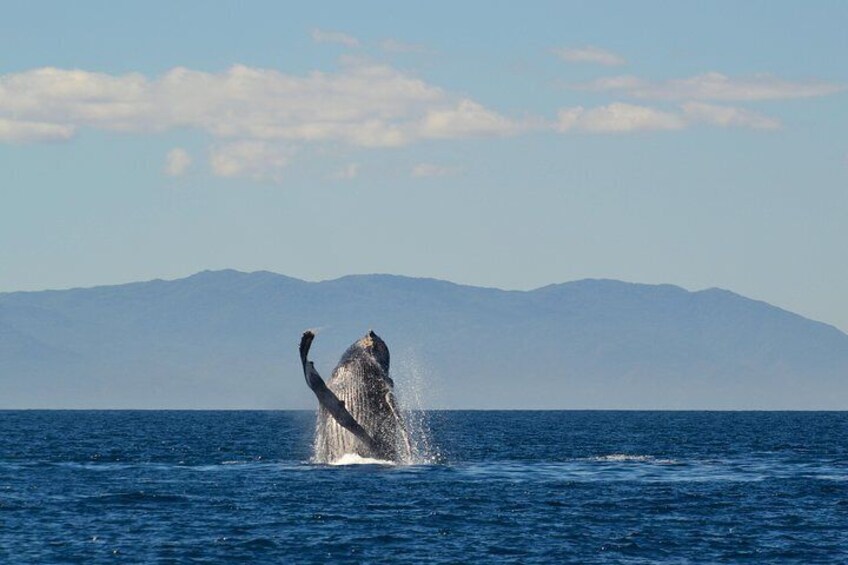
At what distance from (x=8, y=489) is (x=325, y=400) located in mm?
14803

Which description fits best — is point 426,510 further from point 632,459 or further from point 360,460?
point 632,459

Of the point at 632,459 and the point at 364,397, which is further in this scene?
the point at 632,459

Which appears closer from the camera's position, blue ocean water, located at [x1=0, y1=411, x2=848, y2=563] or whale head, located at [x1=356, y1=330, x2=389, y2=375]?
blue ocean water, located at [x1=0, y1=411, x2=848, y2=563]

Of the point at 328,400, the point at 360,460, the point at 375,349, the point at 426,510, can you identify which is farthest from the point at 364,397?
the point at 426,510

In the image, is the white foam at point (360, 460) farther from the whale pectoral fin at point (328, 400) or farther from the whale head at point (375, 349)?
the whale head at point (375, 349)

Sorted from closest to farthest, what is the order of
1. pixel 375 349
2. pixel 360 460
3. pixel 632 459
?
pixel 375 349 → pixel 360 460 → pixel 632 459

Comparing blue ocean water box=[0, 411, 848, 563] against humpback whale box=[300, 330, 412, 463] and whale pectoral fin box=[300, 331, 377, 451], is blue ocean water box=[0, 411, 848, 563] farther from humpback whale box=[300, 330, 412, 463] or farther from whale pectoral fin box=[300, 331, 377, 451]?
whale pectoral fin box=[300, 331, 377, 451]

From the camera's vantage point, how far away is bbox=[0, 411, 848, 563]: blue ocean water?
156 feet

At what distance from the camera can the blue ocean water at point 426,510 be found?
4741cm

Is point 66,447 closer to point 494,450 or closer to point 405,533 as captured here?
point 494,450

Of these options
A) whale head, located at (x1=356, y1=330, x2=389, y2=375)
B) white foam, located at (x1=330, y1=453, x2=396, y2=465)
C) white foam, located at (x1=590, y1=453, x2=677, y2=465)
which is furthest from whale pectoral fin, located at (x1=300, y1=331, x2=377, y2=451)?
white foam, located at (x1=590, y1=453, x2=677, y2=465)

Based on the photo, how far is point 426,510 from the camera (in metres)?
55.4

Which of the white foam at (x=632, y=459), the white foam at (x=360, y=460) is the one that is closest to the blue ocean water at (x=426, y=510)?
the white foam at (x=632, y=459)

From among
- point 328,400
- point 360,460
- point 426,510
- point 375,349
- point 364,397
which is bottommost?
point 426,510
